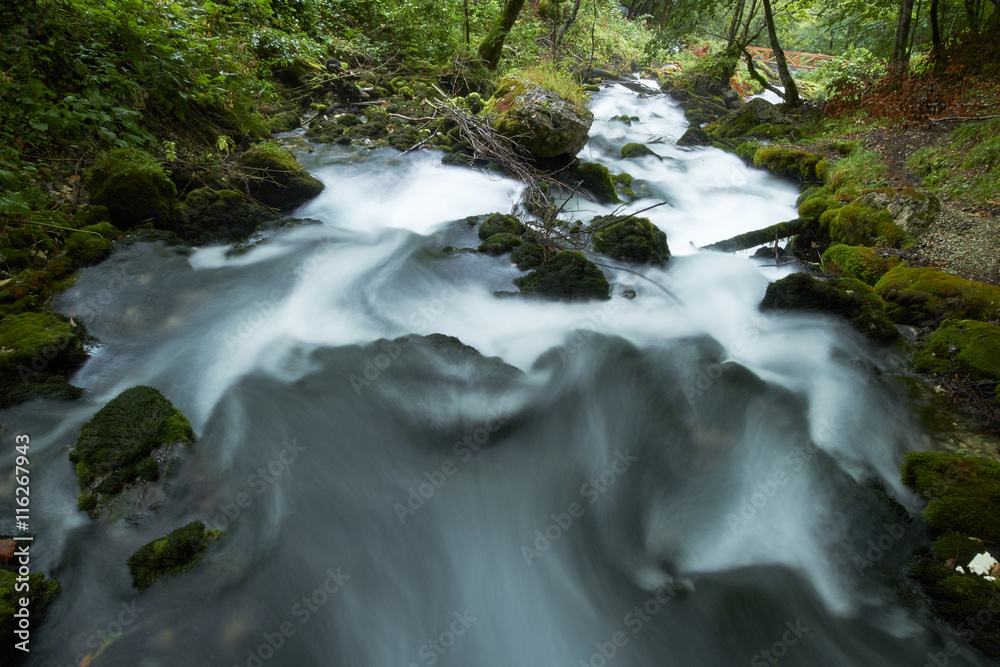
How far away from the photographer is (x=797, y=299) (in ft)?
16.6

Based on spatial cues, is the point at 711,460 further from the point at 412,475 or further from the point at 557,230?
the point at 557,230

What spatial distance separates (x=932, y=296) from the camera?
188 inches

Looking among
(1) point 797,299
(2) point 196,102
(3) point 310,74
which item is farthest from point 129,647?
(3) point 310,74

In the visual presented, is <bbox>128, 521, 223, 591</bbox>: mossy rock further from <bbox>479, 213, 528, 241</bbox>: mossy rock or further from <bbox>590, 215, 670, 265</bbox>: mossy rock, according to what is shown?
<bbox>590, 215, 670, 265</bbox>: mossy rock

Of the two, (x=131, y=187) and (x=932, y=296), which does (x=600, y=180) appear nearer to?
(x=932, y=296)

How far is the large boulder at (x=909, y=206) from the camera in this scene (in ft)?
19.4

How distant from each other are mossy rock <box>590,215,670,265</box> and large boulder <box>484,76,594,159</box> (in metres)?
2.16

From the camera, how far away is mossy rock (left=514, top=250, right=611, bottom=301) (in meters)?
Answer: 5.38

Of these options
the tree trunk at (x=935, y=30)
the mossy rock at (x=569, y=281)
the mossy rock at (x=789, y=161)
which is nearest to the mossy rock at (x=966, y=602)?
the mossy rock at (x=569, y=281)

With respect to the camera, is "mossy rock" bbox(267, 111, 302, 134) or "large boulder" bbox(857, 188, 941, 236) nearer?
"large boulder" bbox(857, 188, 941, 236)

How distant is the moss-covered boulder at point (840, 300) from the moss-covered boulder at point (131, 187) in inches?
276

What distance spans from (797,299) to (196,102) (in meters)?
8.26

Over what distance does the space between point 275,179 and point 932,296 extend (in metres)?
8.06

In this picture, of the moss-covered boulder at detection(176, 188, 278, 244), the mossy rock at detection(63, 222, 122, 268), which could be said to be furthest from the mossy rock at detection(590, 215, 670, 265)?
the mossy rock at detection(63, 222, 122, 268)
